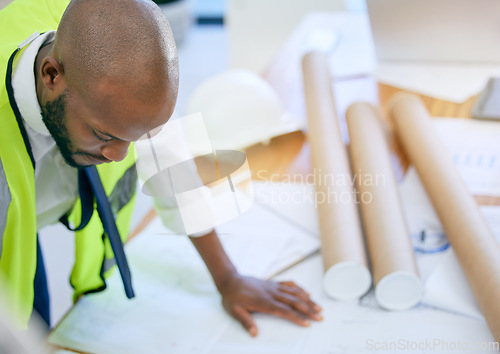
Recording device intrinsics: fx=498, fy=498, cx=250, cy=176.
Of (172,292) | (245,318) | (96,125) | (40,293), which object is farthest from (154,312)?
(96,125)

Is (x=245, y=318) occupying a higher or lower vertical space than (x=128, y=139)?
lower

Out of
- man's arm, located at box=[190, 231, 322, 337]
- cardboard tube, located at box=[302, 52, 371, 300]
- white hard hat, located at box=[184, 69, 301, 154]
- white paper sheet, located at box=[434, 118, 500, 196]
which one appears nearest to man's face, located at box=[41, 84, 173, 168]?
man's arm, located at box=[190, 231, 322, 337]

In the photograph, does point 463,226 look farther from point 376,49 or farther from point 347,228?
point 376,49

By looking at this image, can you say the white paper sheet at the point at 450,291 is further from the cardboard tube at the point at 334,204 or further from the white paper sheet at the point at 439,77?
the white paper sheet at the point at 439,77

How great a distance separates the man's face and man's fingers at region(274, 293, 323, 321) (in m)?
0.36

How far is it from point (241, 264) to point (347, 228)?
0.22 m

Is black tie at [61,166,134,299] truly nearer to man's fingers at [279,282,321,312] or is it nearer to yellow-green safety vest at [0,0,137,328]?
yellow-green safety vest at [0,0,137,328]

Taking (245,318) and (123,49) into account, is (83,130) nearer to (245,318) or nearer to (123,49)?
(123,49)

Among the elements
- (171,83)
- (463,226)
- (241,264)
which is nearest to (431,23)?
(463,226)

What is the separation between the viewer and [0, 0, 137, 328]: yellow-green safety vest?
2.28 feet

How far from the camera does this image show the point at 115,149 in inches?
26.8

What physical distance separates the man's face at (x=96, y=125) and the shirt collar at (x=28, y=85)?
2cm

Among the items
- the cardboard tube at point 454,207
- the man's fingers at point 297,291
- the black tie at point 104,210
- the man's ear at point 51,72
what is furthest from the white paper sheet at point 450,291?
the man's ear at point 51,72

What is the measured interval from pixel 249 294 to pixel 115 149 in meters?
0.34
